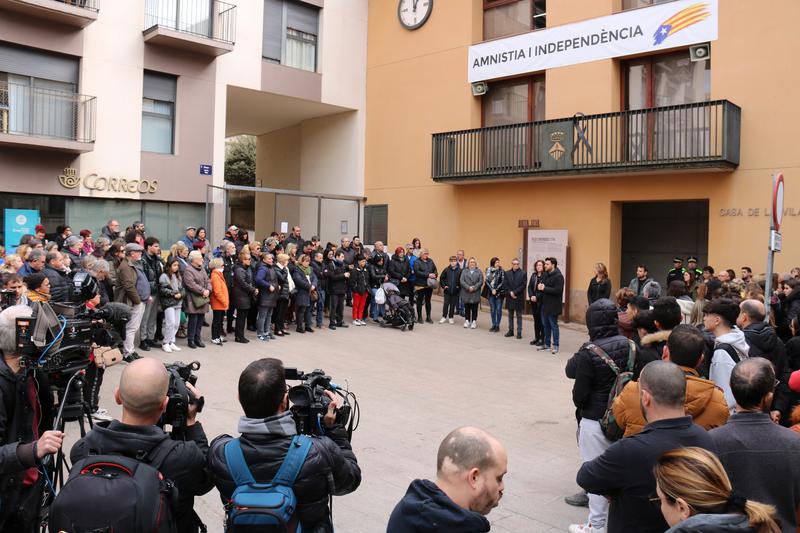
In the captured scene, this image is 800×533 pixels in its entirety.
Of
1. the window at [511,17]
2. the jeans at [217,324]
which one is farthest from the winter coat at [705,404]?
the window at [511,17]

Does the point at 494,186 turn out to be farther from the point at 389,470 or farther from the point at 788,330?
the point at 389,470

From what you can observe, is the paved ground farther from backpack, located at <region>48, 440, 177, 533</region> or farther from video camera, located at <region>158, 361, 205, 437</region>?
backpack, located at <region>48, 440, 177, 533</region>

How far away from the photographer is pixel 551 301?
43.3ft

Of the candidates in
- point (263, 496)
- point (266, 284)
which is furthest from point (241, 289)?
point (263, 496)

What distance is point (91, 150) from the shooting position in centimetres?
1577

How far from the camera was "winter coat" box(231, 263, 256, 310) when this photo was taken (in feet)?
41.1

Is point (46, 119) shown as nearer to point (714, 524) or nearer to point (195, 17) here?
point (195, 17)

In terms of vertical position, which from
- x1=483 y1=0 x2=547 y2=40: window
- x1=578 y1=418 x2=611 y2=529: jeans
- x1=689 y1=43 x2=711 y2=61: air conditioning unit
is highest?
x1=483 y1=0 x2=547 y2=40: window

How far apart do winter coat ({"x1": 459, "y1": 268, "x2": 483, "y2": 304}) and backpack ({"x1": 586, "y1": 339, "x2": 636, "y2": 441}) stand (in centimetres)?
1086

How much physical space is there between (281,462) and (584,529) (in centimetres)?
314

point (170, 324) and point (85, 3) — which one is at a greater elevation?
point (85, 3)

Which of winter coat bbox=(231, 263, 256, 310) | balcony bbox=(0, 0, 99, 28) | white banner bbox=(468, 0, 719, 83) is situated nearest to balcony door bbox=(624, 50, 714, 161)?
white banner bbox=(468, 0, 719, 83)

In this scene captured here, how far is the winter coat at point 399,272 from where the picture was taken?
16266 millimetres

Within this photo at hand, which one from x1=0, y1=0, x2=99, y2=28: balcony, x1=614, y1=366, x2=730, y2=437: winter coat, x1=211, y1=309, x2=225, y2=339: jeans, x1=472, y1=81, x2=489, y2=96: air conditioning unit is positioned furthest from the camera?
x1=472, y1=81, x2=489, y2=96: air conditioning unit
